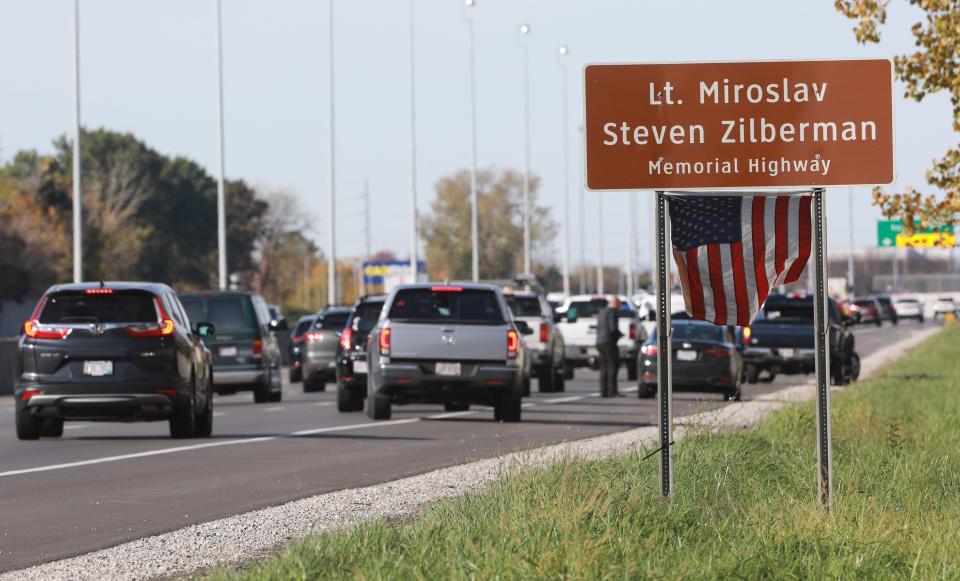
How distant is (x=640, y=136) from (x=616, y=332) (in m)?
21.3

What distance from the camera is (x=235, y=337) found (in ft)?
107

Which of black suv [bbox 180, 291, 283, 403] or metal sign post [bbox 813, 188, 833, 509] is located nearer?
metal sign post [bbox 813, 188, 833, 509]

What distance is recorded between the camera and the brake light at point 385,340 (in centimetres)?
2430

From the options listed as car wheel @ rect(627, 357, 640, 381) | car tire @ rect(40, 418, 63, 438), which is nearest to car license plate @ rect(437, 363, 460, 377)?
car tire @ rect(40, 418, 63, 438)

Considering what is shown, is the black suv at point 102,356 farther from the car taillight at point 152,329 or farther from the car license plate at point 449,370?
the car license plate at point 449,370

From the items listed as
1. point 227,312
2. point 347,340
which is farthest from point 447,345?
point 227,312

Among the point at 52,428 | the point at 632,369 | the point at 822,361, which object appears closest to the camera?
the point at 822,361

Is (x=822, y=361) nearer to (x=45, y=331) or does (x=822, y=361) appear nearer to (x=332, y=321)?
(x=45, y=331)

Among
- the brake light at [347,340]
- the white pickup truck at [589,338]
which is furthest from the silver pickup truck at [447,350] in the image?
the white pickup truck at [589,338]

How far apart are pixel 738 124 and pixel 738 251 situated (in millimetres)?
788

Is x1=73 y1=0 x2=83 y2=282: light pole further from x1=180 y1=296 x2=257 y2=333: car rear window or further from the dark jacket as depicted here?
the dark jacket

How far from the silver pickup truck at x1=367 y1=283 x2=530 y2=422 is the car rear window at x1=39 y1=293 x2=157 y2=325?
4183mm

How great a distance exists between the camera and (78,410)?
811 inches

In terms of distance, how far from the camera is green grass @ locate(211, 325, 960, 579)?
8.62 m
